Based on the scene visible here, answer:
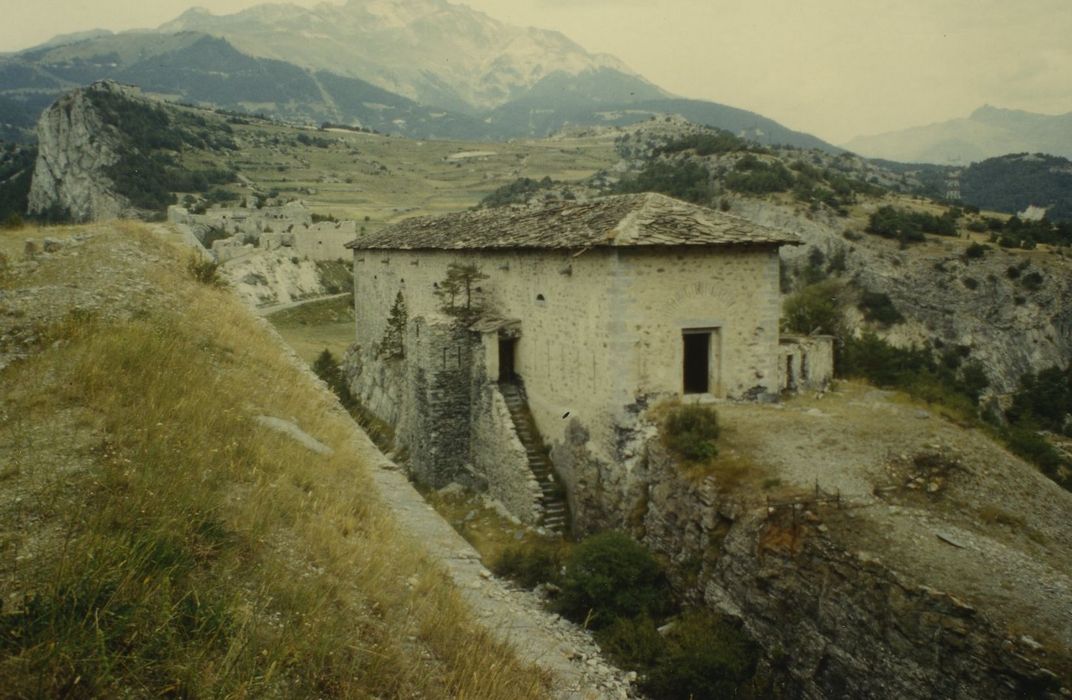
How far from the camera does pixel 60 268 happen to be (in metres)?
8.32

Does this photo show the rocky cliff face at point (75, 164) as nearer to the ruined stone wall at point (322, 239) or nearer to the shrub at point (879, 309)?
the ruined stone wall at point (322, 239)

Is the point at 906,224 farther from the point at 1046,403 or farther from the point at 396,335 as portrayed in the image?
the point at 396,335

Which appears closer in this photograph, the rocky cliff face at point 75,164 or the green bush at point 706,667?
the green bush at point 706,667

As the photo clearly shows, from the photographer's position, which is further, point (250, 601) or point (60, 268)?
point (60, 268)

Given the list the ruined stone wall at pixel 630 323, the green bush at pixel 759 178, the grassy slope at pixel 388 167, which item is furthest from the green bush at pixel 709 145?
the ruined stone wall at pixel 630 323

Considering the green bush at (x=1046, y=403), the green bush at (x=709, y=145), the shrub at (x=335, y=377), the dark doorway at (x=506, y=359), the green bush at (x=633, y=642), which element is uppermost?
the green bush at (x=709, y=145)

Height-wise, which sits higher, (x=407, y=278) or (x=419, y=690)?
(x=407, y=278)

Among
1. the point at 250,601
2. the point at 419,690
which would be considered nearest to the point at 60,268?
the point at 250,601

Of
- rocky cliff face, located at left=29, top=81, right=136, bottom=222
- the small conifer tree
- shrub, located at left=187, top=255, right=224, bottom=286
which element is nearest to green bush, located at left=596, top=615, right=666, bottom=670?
shrub, located at left=187, top=255, right=224, bottom=286

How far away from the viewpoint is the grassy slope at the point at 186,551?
2918mm

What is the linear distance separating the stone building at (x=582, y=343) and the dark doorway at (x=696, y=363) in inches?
1.2

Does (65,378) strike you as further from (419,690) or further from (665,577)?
(665,577)

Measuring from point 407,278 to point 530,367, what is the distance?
23.7 ft

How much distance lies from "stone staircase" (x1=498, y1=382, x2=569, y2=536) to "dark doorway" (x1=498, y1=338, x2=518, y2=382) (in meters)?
0.23
